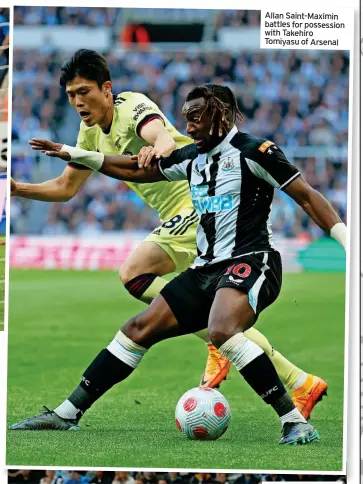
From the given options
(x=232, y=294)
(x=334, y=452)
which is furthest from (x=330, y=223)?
(x=334, y=452)

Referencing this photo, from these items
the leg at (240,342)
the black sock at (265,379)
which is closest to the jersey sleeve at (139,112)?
the leg at (240,342)

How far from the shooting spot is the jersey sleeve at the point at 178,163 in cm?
592

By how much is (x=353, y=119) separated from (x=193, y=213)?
4.80ft

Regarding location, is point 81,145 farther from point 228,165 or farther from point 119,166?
point 228,165

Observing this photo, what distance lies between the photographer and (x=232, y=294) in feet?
17.9

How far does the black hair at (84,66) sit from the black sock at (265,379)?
7.32 ft

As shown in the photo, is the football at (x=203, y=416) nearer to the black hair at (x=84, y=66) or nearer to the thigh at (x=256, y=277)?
the thigh at (x=256, y=277)

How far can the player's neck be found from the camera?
21.1ft

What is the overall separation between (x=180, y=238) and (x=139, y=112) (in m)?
0.94

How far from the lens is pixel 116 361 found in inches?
228

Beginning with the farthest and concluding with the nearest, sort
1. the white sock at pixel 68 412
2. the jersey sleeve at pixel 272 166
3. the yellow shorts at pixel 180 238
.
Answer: the yellow shorts at pixel 180 238 < the white sock at pixel 68 412 < the jersey sleeve at pixel 272 166

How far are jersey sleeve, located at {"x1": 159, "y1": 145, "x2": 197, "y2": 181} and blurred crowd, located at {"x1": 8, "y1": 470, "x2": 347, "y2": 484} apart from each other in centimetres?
188

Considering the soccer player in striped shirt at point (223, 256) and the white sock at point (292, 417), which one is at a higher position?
the soccer player in striped shirt at point (223, 256)

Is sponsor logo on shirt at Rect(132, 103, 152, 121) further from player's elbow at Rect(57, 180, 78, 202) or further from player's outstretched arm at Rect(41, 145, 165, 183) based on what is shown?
player's elbow at Rect(57, 180, 78, 202)
